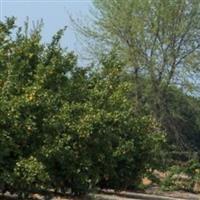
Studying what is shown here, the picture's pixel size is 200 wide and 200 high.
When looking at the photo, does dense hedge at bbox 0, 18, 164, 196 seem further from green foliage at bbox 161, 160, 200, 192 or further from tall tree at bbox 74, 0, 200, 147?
tall tree at bbox 74, 0, 200, 147

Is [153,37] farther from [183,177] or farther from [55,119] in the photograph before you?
[55,119]

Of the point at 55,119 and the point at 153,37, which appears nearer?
the point at 55,119

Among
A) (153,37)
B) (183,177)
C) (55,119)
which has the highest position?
(153,37)

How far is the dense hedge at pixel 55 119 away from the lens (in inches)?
586

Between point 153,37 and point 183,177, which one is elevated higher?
point 153,37

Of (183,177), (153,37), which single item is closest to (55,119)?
(183,177)

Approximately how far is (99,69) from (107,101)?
1.57 metres

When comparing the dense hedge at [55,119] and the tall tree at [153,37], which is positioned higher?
the tall tree at [153,37]

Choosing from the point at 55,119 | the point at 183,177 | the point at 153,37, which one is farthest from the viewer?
the point at 153,37

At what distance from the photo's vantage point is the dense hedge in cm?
1488

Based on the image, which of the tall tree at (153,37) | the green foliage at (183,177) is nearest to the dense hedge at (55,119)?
the green foliage at (183,177)

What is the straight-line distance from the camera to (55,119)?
621 inches

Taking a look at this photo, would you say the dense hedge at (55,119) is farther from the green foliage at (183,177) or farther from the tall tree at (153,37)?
the tall tree at (153,37)

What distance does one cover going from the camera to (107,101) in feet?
64.8
